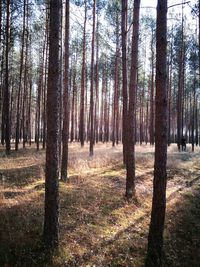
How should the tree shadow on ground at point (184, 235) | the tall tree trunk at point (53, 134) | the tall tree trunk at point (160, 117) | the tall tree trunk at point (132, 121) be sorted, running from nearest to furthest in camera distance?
the tall tree trunk at point (53, 134)
the tall tree trunk at point (160, 117)
the tree shadow on ground at point (184, 235)
the tall tree trunk at point (132, 121)

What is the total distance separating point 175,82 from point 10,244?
121 ft

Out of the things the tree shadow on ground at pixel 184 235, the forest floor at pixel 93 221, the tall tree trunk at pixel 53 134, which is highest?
the tall tree trunk at pixel 53 134

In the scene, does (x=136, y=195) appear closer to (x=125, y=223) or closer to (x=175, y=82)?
(x=125, y=223)

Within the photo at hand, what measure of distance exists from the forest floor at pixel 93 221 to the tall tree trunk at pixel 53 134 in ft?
1.38

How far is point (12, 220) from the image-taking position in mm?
7559

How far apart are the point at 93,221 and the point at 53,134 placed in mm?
3018

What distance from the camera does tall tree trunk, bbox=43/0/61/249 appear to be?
6758 mm

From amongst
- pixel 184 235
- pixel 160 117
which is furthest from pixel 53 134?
pixel 184 235

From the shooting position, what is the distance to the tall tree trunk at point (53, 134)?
22.2 ft

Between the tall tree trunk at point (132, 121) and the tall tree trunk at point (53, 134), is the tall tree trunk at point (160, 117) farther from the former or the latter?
the tall tree trunk at point (132, 121)

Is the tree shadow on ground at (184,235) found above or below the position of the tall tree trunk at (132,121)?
below

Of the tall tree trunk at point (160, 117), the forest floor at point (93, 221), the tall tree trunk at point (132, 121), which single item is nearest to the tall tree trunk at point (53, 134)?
the forest floor at point (93, 221)

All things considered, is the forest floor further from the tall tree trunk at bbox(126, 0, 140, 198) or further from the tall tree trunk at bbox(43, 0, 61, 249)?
the tall tree trunk at bbox(126, 0, 140, 198)

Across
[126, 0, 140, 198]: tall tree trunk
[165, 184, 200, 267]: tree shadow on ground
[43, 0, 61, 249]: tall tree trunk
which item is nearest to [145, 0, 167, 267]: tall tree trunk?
[165, 184, 200, 267]: tree shadow on ground
